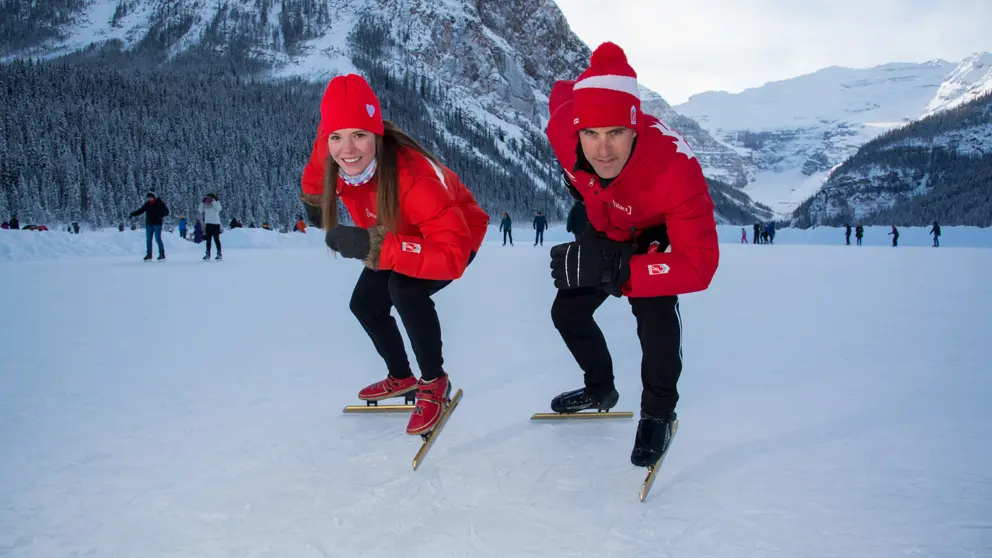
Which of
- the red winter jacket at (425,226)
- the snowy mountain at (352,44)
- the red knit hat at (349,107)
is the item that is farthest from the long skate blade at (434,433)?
the snowy mountain at (352,44)

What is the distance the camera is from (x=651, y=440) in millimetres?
1773

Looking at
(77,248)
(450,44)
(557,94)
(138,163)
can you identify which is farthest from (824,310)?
(450,44)

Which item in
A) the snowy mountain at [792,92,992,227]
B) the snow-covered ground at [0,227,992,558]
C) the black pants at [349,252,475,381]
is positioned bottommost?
the snow-covered ground at [0,227,992,558]

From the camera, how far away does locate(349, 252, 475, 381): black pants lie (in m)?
2.22

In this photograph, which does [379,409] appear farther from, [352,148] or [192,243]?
[192,243]

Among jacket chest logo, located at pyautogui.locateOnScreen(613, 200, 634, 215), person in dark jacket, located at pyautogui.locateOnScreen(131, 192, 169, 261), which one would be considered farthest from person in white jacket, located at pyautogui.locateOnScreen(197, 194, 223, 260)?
jacket chest logo, located at pyautogui.locateOnScreen(613, 200, 634, 215)

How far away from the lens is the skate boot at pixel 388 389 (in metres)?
2.41

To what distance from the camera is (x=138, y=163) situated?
57.5 metres

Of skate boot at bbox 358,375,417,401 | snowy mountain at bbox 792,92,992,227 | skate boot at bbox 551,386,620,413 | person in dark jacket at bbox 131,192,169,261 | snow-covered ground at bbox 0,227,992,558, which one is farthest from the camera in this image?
snowy mountain at bbox 792,92,992,227

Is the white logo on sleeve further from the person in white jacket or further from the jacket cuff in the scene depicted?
the person in white jacket

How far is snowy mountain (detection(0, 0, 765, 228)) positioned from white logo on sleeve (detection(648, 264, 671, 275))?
297 feet

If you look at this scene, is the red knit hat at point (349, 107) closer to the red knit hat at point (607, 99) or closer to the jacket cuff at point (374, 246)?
the jacket cuff at point (374, 246)

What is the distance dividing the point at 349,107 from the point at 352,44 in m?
135

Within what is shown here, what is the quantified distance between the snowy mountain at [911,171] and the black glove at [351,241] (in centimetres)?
11221
